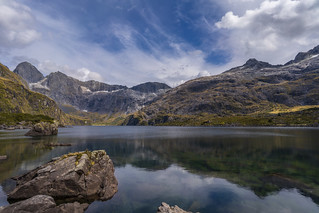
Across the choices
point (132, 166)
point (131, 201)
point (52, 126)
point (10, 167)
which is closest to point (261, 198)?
point (131, 201)

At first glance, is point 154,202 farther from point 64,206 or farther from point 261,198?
point 261,198

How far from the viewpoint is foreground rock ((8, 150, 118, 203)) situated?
24.0m

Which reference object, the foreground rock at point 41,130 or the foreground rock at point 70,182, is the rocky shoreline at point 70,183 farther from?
the foreground rock at point 41,130

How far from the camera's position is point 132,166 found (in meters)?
44.6

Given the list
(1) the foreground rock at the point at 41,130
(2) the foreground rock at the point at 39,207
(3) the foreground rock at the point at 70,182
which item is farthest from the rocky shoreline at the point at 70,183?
(1) the foreground rock at the point at 41,130

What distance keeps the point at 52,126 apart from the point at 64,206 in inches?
5579

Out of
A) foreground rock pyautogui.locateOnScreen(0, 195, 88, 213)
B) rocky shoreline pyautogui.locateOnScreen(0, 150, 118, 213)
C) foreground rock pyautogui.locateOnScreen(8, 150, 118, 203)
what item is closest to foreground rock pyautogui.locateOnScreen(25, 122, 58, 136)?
foreground rock pyautogui.locateOnScreen(8, 150, 118, 203)

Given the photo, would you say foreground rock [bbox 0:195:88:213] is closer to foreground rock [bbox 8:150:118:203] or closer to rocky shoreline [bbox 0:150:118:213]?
rocky shoreline [bbox 0:150:118:213]

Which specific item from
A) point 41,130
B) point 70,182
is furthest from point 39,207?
point 41,130

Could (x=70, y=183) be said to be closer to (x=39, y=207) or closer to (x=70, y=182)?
(x=70, y=182)

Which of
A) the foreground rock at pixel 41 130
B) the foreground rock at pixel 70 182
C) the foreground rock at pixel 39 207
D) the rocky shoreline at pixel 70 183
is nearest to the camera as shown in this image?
the foreground rock at pixel 39 207

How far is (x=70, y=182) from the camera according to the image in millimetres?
24812

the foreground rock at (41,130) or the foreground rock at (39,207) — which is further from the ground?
the foreground rock at (41,130)

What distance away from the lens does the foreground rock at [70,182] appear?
78.8 feet
